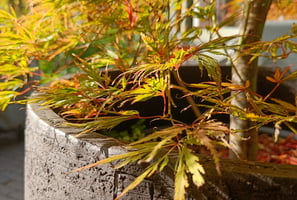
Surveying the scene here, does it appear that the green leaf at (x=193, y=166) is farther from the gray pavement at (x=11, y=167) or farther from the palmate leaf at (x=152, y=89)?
the gray pavement at (x=11, y=167)

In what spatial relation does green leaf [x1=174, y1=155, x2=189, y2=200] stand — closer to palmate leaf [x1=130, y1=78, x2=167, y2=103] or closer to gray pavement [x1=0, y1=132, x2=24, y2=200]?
palmate leaf [x1=130, y1=78, x2=167, y2=103]

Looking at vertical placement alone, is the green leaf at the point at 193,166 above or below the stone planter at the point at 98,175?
above

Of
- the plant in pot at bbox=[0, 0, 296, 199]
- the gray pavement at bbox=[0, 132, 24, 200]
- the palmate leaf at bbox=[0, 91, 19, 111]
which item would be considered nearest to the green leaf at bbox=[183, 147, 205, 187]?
the plant in pot at bbox=[0, 0, 296, 199]

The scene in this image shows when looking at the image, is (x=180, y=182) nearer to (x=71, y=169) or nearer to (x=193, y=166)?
(x=193, y=166)

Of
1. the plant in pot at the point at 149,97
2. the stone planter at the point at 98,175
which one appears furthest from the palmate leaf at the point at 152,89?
the stone planter at the point at 98,175

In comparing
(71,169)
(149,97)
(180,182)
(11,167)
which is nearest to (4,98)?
(71,169)

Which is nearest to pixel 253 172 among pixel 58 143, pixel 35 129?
pixel 58 143
